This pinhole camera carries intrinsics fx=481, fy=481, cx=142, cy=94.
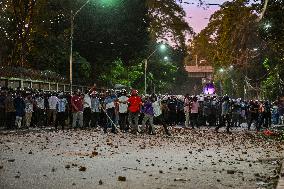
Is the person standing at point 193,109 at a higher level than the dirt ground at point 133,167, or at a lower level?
higher

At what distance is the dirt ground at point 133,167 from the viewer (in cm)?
820

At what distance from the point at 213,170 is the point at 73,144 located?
21.6 feet

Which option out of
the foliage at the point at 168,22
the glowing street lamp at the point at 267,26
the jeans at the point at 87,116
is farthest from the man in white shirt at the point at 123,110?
the foliage at the point at 168,22

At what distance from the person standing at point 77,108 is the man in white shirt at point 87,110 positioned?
52 centimetres

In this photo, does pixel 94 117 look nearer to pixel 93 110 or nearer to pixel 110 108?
pixel 93 110

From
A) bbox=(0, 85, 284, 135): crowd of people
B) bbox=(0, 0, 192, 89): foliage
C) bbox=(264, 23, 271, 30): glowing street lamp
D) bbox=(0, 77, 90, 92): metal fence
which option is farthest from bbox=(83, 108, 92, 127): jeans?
bbox=(0, 0, 192, 89): foliage

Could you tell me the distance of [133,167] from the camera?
10344 millimetres

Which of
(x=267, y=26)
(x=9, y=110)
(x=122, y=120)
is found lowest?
(x=122, y=120)

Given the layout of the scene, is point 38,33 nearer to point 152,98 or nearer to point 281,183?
point 152,98

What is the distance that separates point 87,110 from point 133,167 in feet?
51.6

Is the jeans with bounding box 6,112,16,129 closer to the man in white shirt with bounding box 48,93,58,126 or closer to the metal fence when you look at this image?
the metal fence

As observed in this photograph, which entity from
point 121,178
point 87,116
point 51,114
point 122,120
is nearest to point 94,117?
point 87,116

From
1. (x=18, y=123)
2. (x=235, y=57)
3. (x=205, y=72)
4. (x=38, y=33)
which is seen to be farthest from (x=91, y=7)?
(x=205, y=72)

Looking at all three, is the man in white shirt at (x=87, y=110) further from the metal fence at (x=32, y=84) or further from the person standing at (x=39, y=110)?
the metal fence at (x=32, y=84)
